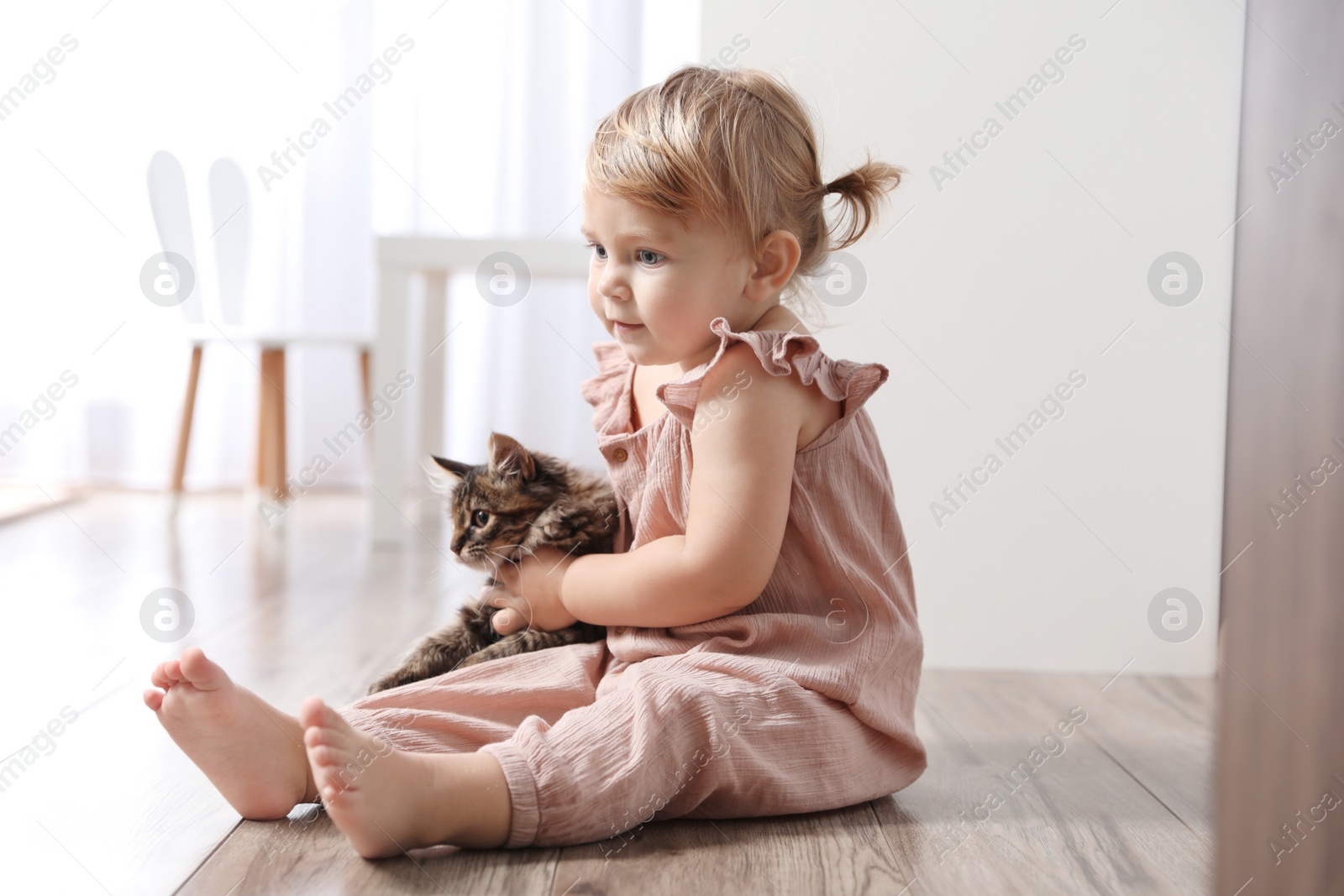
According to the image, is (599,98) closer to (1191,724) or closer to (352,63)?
(352,63)

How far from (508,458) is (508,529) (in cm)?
7

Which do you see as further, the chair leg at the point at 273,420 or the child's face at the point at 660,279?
the chair leg at the point at 273,420

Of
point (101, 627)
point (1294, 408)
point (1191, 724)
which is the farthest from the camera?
point (101, 627)

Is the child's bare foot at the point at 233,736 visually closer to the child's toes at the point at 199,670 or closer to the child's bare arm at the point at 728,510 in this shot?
the child's toes at the point at 199,670

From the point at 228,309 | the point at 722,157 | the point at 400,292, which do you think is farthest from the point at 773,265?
the point at 228,309

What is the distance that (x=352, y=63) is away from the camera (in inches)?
139

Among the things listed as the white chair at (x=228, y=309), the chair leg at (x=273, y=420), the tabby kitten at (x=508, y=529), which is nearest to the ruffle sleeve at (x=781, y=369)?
the tabby kitten at (x=508, y=529)

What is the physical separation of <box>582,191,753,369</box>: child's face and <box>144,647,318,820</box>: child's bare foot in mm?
412

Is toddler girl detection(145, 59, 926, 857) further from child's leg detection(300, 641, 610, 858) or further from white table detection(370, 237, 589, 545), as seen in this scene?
white table detection(370, 237, 589, 545)

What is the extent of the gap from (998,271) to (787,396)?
1.93 feet

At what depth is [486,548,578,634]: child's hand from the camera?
97cm

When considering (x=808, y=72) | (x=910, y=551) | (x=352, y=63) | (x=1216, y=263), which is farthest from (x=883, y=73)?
(x=352, y=63)

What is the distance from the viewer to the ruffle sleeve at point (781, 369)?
2.88 feet

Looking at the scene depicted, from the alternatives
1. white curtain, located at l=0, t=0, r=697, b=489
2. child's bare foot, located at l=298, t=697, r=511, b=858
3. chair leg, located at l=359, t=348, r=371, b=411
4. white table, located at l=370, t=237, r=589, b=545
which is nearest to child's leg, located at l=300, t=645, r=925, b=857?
child's bare foot, located at l=298, t=697, r=511, b=858
